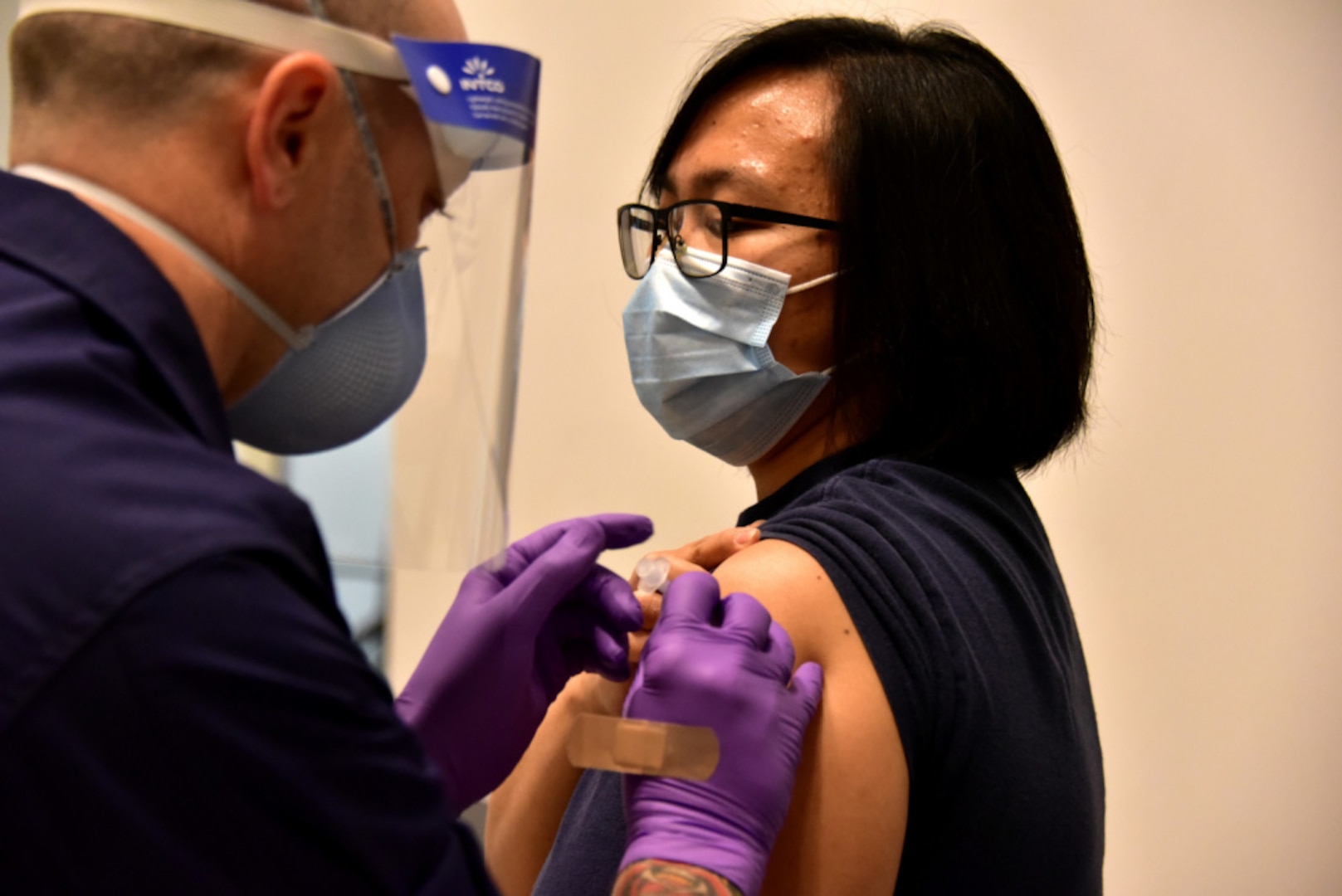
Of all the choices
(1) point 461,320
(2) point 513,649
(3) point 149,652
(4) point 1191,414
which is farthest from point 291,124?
(4) point 1191,414

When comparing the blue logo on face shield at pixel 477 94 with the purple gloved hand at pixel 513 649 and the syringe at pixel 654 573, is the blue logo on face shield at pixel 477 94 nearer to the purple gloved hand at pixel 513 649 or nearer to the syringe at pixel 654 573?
the purple gloved hand at pixel 513 649

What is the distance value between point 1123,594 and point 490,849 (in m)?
1.41

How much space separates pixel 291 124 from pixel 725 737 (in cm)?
57

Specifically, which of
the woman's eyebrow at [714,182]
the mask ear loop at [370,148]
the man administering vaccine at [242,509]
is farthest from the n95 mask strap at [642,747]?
the woman's eyebrow at [714,182]

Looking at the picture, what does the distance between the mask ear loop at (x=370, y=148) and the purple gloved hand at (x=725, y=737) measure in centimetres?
41

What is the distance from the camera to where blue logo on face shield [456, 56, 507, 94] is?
753 mm

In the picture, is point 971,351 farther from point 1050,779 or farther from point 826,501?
point 1050,779

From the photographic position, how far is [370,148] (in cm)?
73

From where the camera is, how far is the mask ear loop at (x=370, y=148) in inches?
27.0

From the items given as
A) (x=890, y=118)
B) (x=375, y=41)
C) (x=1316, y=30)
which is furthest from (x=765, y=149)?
(x=1316, y=30)

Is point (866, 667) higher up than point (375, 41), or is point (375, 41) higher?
point (375, 41)

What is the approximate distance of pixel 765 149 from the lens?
48.7 inches

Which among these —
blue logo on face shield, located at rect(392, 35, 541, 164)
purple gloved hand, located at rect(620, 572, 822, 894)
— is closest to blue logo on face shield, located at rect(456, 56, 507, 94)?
blue logo on face shield, located at rect(392, 35, 541, 164)

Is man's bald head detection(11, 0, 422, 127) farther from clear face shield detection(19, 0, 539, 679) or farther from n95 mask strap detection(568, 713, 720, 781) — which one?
n95 mask strap detection(568, 713, 720, 781)
